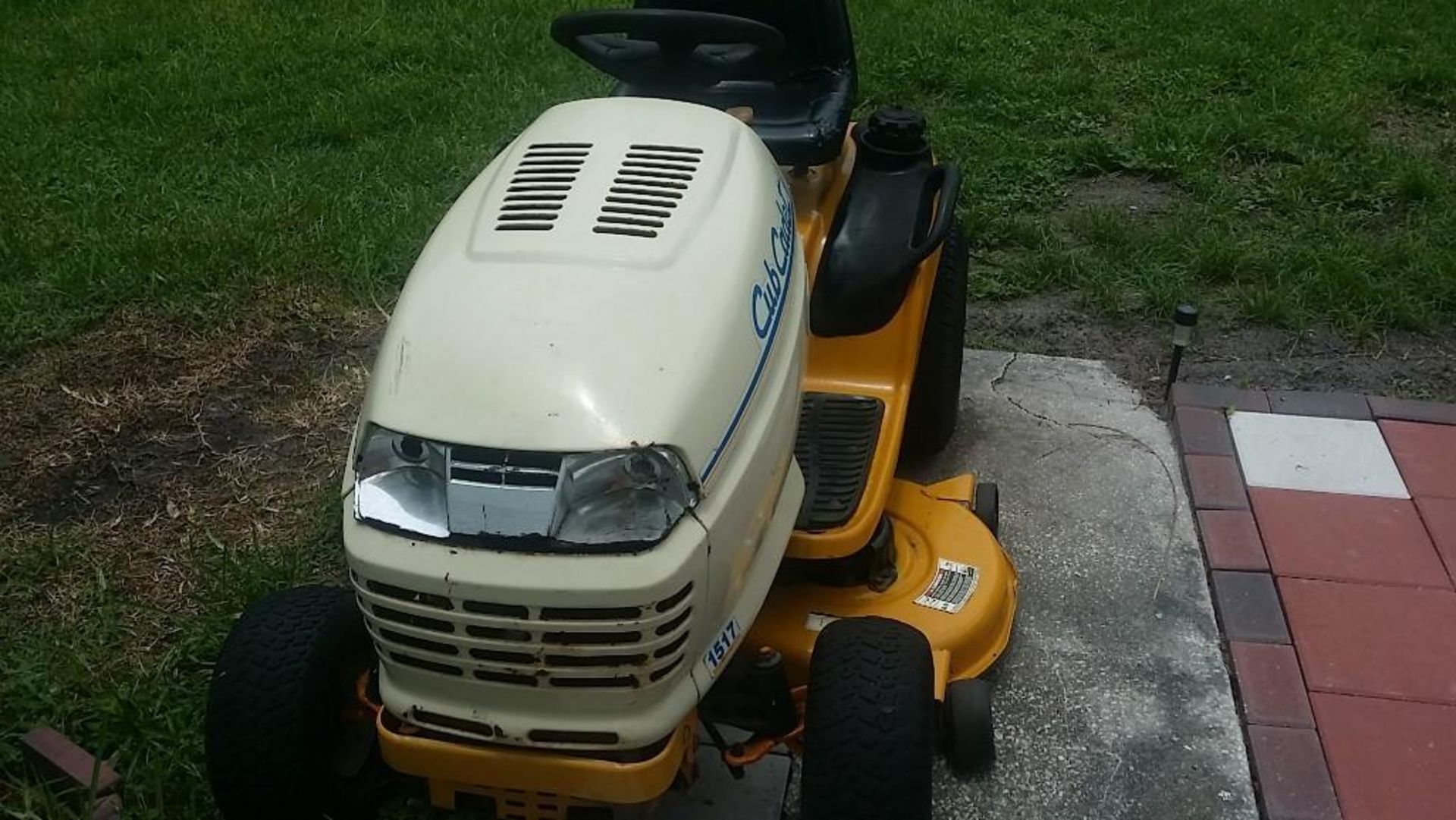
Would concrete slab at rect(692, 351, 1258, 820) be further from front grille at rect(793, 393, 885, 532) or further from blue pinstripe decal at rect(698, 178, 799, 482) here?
blue pinstripe decal at rect(698, 178, 799, 482)

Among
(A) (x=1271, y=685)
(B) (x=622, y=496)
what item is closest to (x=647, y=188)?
(B) (x=622, y=496)

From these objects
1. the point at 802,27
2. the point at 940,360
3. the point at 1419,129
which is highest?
the point at 802,27

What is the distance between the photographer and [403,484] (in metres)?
1.65

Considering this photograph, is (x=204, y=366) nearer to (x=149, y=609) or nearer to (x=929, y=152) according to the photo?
(x=149, y=609)

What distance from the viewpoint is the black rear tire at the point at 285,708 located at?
1.91 m

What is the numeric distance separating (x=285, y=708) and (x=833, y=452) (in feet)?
3.30

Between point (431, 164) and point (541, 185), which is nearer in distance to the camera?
point (541, 185)

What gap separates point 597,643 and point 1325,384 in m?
2.52

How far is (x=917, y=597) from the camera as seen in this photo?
7.88 feet

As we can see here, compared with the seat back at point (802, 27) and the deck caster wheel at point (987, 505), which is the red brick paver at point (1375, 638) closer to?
the deck caster wheel at point (987, 505)

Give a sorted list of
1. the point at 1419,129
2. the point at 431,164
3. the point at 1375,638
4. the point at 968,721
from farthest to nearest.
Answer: the point at 1419,129, the point at 431,164, the point at 1375,638, the point at 968,721

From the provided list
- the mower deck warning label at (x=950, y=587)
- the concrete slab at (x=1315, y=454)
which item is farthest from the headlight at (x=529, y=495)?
the concrete slab at (x=1315, y=454)

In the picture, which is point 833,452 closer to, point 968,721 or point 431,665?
point 968,721

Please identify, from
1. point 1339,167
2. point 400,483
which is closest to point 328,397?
point 400,483
